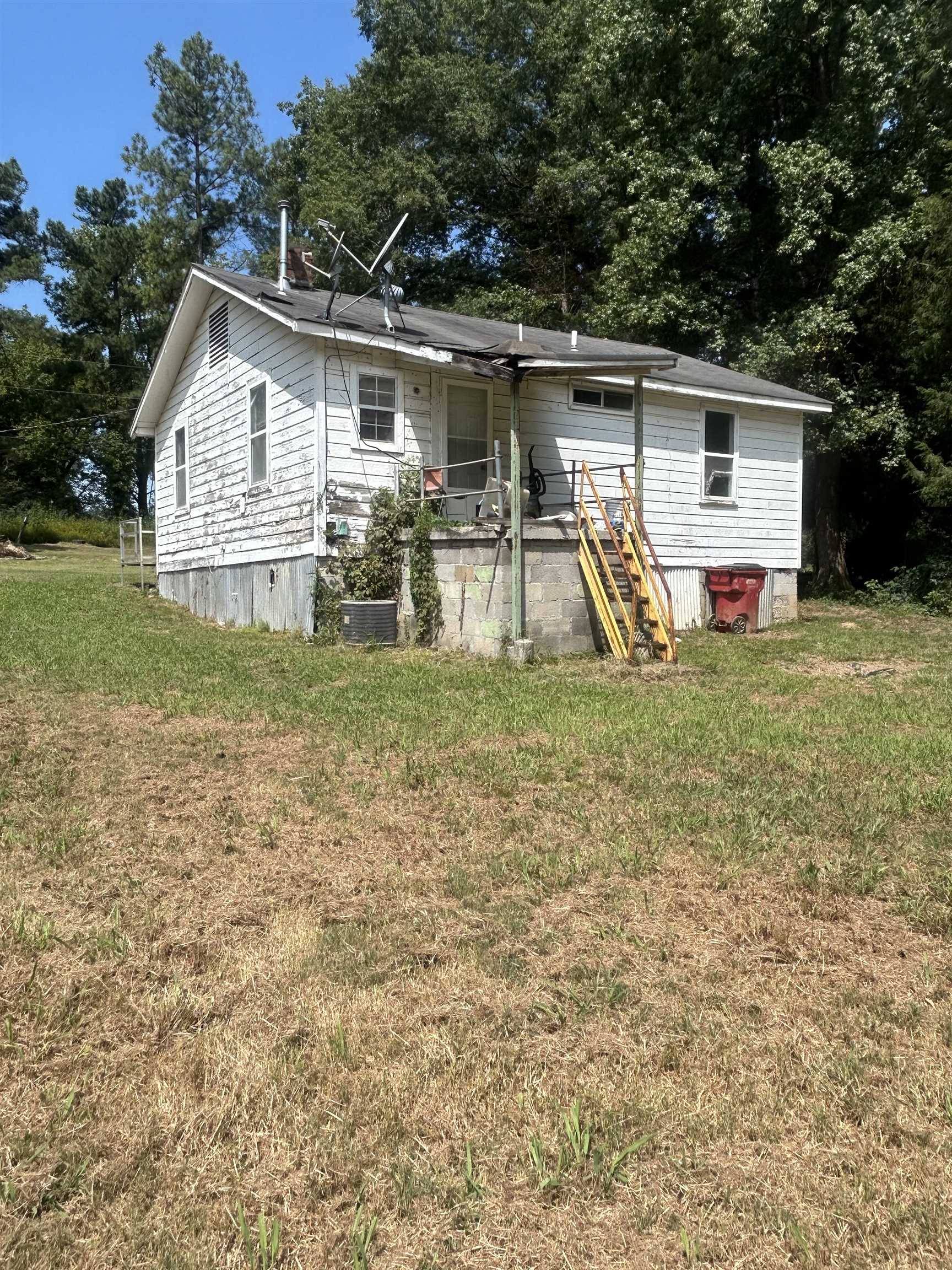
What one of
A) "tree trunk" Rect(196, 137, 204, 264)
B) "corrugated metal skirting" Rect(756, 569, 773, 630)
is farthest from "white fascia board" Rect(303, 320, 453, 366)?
"tree trunk" Rect(196, 137, 204, 264)

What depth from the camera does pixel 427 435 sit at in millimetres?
11844

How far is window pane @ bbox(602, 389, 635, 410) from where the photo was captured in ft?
43.0

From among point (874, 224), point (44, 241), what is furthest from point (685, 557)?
point (44, 241)

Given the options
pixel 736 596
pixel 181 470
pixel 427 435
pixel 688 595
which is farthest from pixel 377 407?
pixel 181 470

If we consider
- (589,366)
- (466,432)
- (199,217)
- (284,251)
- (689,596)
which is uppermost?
(199,217)

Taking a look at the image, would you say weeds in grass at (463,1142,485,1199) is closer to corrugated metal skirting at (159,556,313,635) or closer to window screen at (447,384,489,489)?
corrugated metal skirting at (159,556,313,635)

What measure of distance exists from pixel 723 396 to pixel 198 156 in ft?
110

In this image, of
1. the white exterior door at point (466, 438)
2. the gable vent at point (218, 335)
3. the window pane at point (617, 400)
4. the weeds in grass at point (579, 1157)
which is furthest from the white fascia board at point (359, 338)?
the weeds in grass at point (579, 1157)

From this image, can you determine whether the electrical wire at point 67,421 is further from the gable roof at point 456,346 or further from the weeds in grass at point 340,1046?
the weeds in grass at point 340,1046

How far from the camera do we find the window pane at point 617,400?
13102 mm

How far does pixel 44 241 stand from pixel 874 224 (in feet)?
137

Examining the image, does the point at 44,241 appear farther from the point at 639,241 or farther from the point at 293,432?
the point at 293,432

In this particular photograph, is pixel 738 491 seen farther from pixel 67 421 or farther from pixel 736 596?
pixel 67 421

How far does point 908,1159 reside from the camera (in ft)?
6.55
